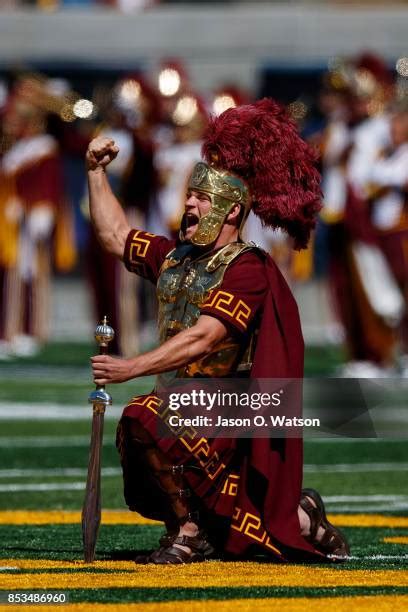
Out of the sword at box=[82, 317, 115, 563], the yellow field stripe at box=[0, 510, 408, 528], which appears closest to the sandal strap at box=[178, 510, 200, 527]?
the sword at box=[82, 317, 115, 563]

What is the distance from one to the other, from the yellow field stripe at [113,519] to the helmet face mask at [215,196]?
1.76 meters

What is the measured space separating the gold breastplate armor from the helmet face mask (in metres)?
0.07

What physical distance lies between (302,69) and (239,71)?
2.46 feet

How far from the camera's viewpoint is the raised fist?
733cm

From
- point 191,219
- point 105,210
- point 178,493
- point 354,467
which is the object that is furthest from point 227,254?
point 354,467

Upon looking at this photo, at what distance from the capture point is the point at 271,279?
22.7ft

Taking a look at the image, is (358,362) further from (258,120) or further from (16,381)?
(258,120)

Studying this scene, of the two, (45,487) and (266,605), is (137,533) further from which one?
(266,605)

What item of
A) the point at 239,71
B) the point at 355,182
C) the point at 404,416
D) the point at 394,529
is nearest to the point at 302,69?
the point at 239,71

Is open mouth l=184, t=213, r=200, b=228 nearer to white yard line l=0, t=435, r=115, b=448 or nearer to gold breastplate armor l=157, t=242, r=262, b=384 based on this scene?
gold breastplate armor l=157, t=242, r=262, b=384

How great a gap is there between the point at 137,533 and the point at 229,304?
61.1 inches

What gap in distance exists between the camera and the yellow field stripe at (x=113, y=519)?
8.35 meters

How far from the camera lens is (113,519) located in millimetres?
8539

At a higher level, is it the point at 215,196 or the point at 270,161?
the point at 270,161
